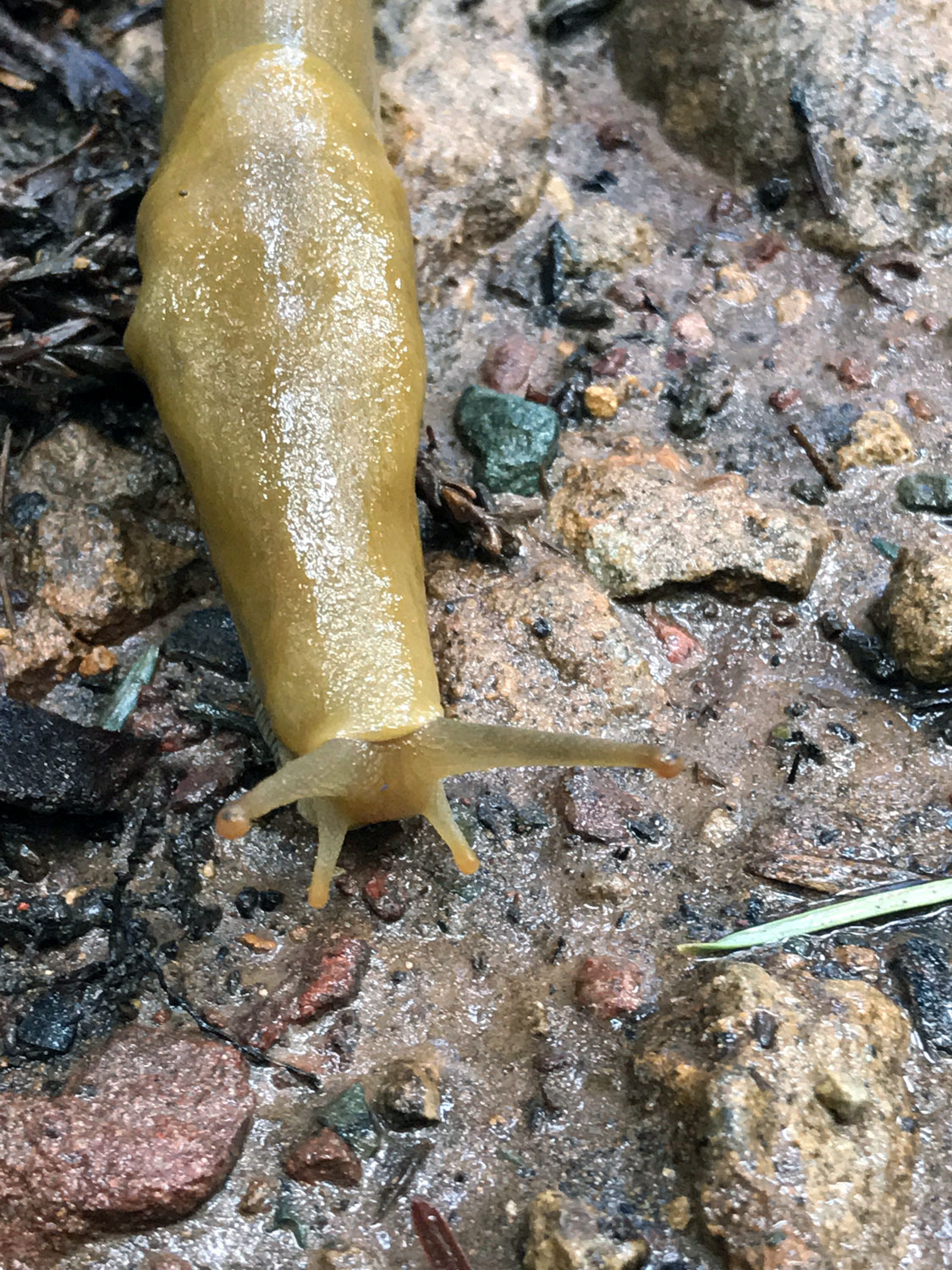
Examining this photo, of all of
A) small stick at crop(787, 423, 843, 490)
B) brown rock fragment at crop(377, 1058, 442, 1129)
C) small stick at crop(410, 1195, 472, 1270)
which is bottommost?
small stick at crop(410, 1195, 472, 1270)

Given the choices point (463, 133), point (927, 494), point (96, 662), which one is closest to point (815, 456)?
point (927, 494)

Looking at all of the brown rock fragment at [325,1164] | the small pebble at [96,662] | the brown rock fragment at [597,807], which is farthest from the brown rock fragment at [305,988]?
the small pebble at [96,662]

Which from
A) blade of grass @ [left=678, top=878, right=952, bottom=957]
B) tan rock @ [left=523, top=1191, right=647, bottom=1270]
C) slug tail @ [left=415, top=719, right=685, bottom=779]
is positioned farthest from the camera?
blade of grass @ [left=678, top=878, right=952, bottom=957]

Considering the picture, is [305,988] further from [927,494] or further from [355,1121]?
[927,494]

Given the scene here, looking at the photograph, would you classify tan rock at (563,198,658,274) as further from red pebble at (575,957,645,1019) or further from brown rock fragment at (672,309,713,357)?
red pebble at (575,957,645,1019)

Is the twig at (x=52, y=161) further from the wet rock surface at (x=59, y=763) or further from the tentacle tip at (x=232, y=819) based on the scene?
the tentacle tip at (x=232, y=819)

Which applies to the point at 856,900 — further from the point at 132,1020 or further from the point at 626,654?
the point at 132,1020

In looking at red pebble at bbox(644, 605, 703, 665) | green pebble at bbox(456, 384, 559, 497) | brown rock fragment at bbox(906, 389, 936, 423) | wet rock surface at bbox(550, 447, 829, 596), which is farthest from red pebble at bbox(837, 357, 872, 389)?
red pebble at bbox(644, 605, 703, 665)
